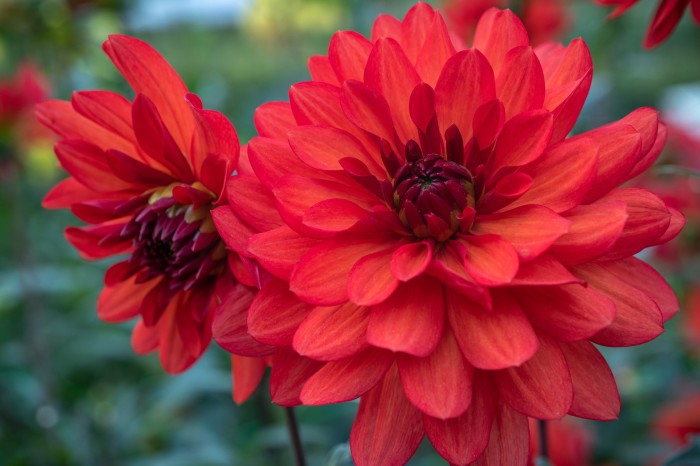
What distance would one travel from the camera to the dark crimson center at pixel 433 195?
0.63 meters

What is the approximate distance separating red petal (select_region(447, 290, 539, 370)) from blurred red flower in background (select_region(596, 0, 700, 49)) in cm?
42

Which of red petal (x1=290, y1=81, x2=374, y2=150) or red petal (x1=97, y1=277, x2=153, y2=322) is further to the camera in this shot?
red petal (x1=97, y1=277, x2=153, y2=322)

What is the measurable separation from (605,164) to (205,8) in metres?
6.92

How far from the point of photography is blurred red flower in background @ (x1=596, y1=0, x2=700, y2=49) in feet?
2.59

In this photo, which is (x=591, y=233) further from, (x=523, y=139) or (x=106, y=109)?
(x=106, y=109)

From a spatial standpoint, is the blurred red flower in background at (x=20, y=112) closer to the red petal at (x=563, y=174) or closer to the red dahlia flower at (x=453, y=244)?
the red dahlia flower at (x=453, y=244)

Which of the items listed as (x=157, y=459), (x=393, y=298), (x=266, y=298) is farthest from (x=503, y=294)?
(x=157, y=459)

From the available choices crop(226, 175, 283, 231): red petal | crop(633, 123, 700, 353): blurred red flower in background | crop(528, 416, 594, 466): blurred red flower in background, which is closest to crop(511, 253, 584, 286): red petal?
crop(226, 175, 283, 231): red petal

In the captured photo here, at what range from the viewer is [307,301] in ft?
1.80

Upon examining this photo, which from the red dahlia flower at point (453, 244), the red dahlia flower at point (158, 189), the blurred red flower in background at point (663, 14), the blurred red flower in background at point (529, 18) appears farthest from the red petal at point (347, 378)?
the blurred red flower in background at point (529, 18)

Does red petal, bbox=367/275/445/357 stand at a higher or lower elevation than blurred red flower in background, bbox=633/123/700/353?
higher

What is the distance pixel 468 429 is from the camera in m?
0.55

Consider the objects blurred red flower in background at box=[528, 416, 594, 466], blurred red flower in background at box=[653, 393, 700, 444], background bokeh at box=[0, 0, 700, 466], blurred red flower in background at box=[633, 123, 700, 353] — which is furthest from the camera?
blurred red flower in background at box=[633, 123, 700, 353]

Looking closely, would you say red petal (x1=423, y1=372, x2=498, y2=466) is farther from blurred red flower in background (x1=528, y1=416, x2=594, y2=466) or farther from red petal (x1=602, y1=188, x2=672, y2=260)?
blurred red flower in background (x1=528, y1=416, x2=594, y2=466)
